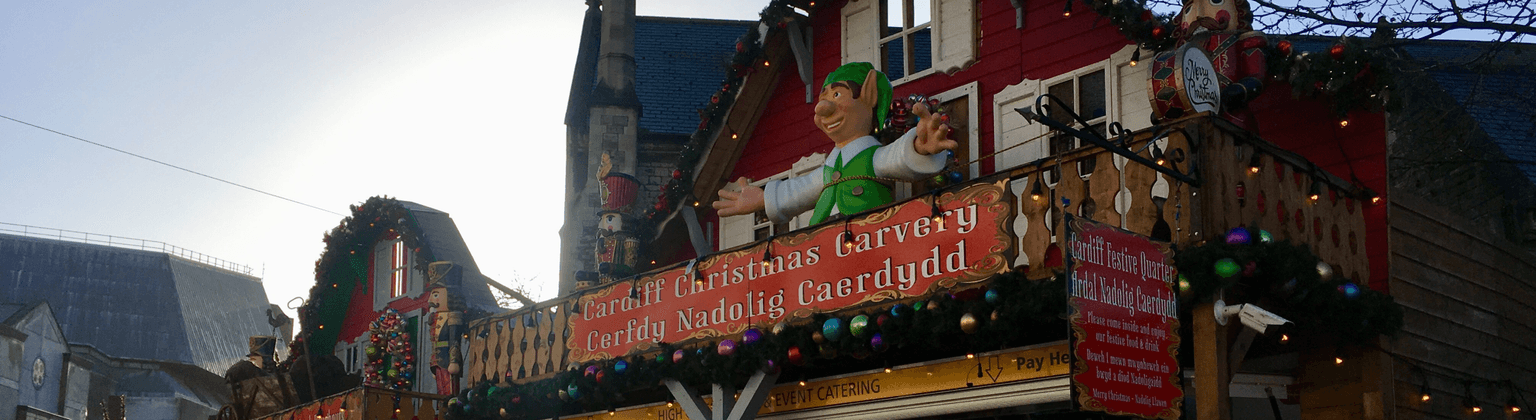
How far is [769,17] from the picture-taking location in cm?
1620

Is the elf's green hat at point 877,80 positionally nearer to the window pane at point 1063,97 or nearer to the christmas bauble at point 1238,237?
the window pane at point 1063,97

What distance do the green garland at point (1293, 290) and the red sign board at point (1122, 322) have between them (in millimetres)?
212

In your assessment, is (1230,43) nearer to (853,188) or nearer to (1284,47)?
(1284,47)

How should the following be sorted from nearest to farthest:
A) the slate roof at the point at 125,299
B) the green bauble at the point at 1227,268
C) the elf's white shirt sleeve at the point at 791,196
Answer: the green bauble at the point at 1227,268, the elf's white shirt sleeve at the point at 791,196, the slate roof at the point at 125,299

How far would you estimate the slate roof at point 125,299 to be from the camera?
199 feet

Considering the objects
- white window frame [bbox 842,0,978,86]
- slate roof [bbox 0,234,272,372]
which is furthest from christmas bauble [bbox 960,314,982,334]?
slate roof [bbox 0,234,272,372]

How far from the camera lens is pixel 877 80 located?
13.6m

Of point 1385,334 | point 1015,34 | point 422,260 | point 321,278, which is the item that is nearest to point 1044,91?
point 1015,34

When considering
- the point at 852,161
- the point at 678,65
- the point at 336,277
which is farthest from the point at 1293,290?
the point at 678,65

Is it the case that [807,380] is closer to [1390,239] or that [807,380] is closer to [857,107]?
[857,107]

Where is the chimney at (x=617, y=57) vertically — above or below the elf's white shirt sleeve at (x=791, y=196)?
above

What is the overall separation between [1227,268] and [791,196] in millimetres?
5481

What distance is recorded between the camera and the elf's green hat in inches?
536

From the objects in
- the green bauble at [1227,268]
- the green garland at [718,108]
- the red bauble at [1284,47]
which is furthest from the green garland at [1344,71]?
the green garland at [718,108]
